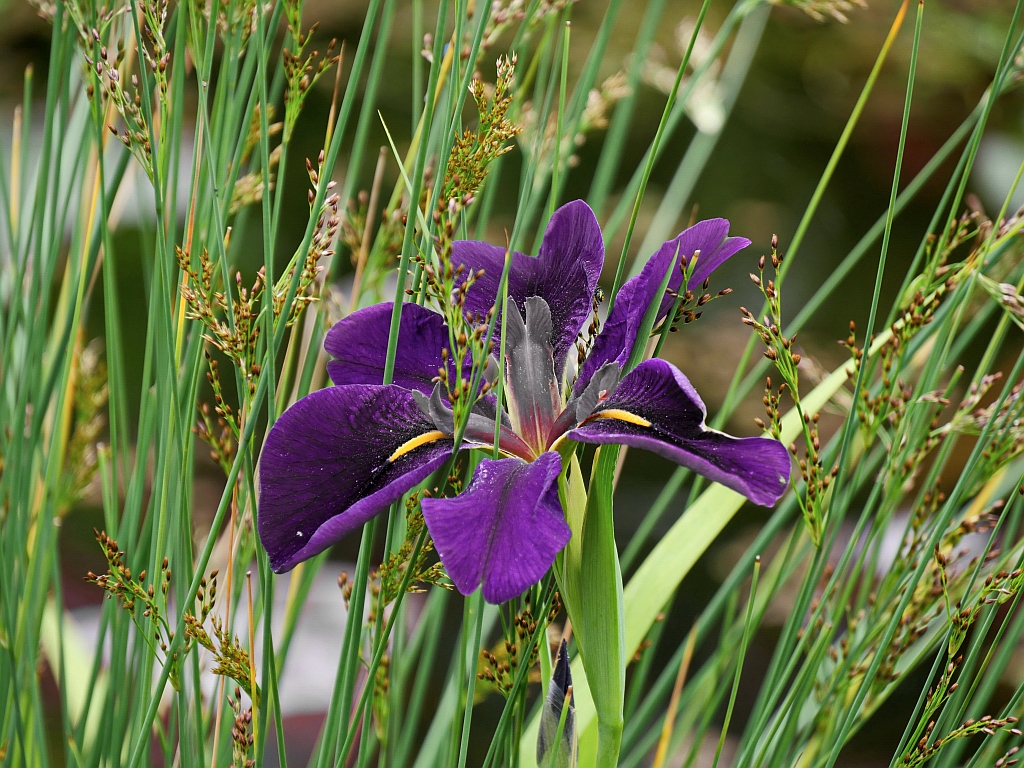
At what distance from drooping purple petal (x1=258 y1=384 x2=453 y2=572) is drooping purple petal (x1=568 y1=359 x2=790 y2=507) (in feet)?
0.19

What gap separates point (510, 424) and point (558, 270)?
6cm

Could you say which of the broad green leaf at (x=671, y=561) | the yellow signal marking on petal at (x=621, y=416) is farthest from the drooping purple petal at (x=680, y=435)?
the broad green leaf at (x=671, y=561)

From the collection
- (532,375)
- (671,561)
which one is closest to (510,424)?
(532,375)

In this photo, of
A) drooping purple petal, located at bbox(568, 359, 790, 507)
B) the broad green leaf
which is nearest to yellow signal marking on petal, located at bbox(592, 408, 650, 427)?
drooping purple petal, located at bbox(568, 359, 790, 507)

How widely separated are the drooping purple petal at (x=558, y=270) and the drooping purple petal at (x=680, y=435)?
5 cm

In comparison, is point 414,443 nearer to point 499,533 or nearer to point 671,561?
point 499,533

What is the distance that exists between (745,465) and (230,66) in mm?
300

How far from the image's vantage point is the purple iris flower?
258 mm

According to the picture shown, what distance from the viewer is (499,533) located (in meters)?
0.26

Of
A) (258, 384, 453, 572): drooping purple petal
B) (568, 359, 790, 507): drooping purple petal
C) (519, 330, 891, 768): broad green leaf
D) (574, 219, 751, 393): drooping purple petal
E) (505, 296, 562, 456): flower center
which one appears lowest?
(519, 330, 891, 768): broad green leaf

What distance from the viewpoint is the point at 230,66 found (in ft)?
1.33

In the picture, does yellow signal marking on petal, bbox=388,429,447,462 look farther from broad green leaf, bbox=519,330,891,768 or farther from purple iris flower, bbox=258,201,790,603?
broad green leaf, bbox=519,330,891,768

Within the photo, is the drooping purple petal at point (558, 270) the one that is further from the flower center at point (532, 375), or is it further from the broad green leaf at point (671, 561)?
the broad green leaf at point (671, 561)

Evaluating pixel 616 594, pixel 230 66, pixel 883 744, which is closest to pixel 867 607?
pixel 616 594
